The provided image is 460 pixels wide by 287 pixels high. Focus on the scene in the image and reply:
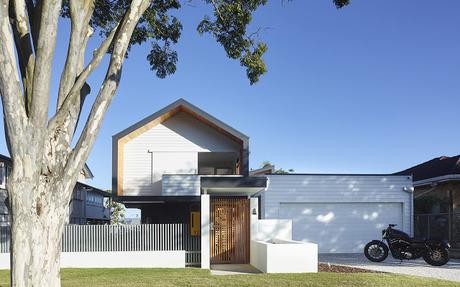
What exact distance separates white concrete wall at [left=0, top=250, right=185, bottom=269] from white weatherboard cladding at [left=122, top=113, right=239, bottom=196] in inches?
241

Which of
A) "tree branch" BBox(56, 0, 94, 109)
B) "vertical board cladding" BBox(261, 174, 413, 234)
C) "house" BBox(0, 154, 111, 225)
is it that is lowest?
"house" BBox(0, 154, 111, 225)

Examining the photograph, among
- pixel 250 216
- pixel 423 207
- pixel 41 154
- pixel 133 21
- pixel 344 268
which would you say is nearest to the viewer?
pixel 41 154

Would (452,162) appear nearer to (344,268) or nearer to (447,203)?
(447,203)

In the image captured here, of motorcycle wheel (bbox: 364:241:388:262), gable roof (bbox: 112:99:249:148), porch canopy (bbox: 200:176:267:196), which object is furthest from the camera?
gable roof (bbox: 112:99:249:148)

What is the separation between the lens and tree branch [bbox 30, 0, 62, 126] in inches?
276

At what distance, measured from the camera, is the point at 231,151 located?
2464 centimetres

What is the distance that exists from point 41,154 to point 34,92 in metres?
0.80

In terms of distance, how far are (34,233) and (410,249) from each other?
1395 cm

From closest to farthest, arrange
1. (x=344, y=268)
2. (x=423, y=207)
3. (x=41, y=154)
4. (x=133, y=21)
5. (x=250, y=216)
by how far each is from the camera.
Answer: (x=41, y=154), (x=133, y=21), (x=344, y=268), (x=250, y=216), (x=423, y=207)

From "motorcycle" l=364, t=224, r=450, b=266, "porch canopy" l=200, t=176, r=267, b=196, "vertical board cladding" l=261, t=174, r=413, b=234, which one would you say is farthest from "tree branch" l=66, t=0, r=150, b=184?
"vertical board cladding" l=261, t=174, r=413, b=234

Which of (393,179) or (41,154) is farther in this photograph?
(393,179)

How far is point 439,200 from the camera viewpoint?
26.1 m

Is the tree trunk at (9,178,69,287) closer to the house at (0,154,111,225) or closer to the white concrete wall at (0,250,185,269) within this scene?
the white concrete wall at (0,250,185,269)

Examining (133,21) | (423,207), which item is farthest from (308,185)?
(133,21)
